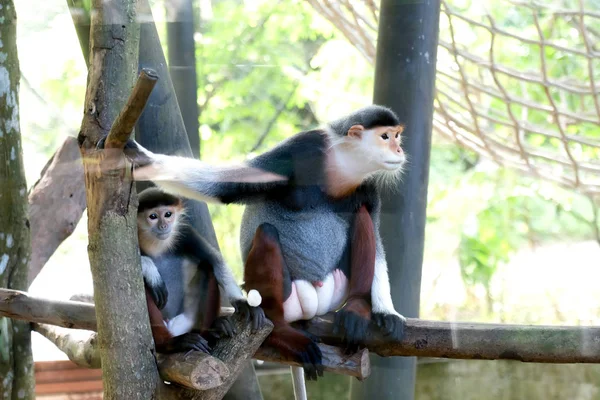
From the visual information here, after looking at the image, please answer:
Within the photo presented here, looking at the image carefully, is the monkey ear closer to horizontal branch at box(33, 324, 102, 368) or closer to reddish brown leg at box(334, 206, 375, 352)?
reddish brown leg at box(334, 206, 375, 352)

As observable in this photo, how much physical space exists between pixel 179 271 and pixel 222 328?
0.29 m

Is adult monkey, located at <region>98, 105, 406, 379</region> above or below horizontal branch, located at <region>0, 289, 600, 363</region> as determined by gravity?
above

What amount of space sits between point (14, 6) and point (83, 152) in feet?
3.67

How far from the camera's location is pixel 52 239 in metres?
2.70

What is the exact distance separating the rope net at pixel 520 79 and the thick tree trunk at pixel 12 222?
124 centimetres

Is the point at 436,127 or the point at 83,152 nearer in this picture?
the point at 83,152

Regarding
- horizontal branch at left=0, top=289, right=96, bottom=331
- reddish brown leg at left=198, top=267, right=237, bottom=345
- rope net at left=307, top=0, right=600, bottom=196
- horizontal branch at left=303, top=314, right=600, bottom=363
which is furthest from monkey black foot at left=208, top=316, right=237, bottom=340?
rope net at left=307, top=0, right=600, bottom=196

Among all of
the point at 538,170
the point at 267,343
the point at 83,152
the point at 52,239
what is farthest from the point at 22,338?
the point at 538,170

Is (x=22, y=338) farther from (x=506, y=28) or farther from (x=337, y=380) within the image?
(x=506, y=28)

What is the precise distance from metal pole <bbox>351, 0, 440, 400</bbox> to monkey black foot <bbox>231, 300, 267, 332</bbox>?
0.61m

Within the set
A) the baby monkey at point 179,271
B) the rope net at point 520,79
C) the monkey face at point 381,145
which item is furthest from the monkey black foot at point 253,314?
the rope net at point 520,79

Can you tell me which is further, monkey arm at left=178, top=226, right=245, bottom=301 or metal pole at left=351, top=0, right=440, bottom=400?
metal pole at left=351, top=0, right=440, bottom=400

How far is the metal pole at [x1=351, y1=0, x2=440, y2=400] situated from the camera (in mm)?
2215

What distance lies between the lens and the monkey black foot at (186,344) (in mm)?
1755
